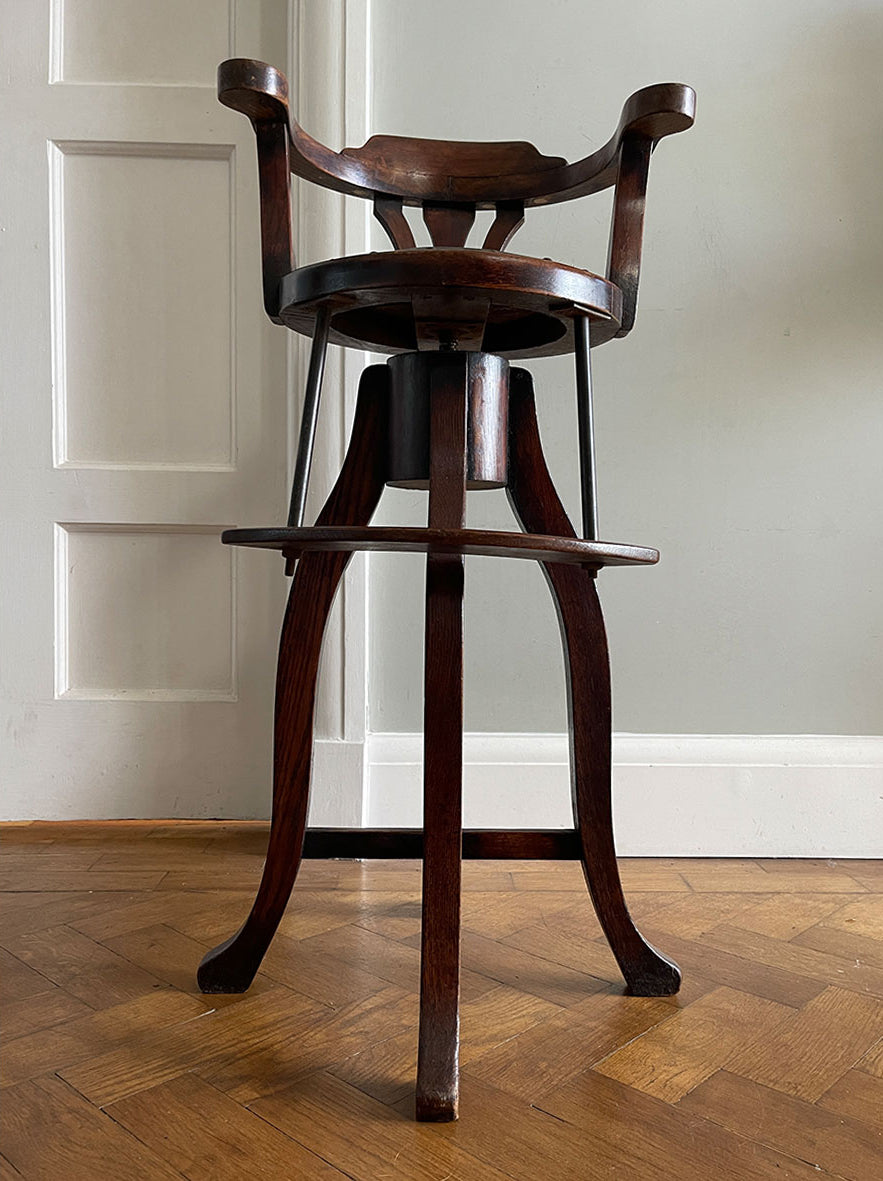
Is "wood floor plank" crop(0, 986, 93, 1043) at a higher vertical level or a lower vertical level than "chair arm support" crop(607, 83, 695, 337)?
lower

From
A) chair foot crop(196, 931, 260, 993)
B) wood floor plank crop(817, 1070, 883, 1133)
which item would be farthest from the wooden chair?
wood floor plank crop(817, 1070, 883, 1133)

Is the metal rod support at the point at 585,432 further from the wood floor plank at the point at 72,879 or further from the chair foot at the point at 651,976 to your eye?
the wood floor plank at the point at 72,879

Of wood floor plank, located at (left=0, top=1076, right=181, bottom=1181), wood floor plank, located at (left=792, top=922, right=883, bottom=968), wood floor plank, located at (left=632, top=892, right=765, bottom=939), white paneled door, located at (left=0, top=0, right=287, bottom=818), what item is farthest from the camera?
white paneled door, located at (left=0, top=0, right=287, bottom=818)

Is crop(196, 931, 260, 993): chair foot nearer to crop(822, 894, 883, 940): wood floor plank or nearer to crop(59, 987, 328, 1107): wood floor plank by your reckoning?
crop(59, 987, 328, 1107): wood floor plank

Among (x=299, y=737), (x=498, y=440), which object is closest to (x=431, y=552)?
(x=498, y=440)

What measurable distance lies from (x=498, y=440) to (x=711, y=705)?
80 cm

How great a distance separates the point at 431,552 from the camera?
34.9 inches

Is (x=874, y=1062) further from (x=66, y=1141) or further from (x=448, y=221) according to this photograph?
(x=448, y=221)

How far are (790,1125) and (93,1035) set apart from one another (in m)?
0.62

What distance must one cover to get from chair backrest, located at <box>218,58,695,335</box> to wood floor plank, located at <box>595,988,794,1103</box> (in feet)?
2.25

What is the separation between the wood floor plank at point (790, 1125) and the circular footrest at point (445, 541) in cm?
45

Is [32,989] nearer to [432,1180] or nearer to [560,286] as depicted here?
[432,1180]

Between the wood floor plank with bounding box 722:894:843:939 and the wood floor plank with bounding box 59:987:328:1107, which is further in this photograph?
the wood floor plank with bounding box 722:894:843:939

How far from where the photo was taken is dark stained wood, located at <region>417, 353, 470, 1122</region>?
827 millimetres
